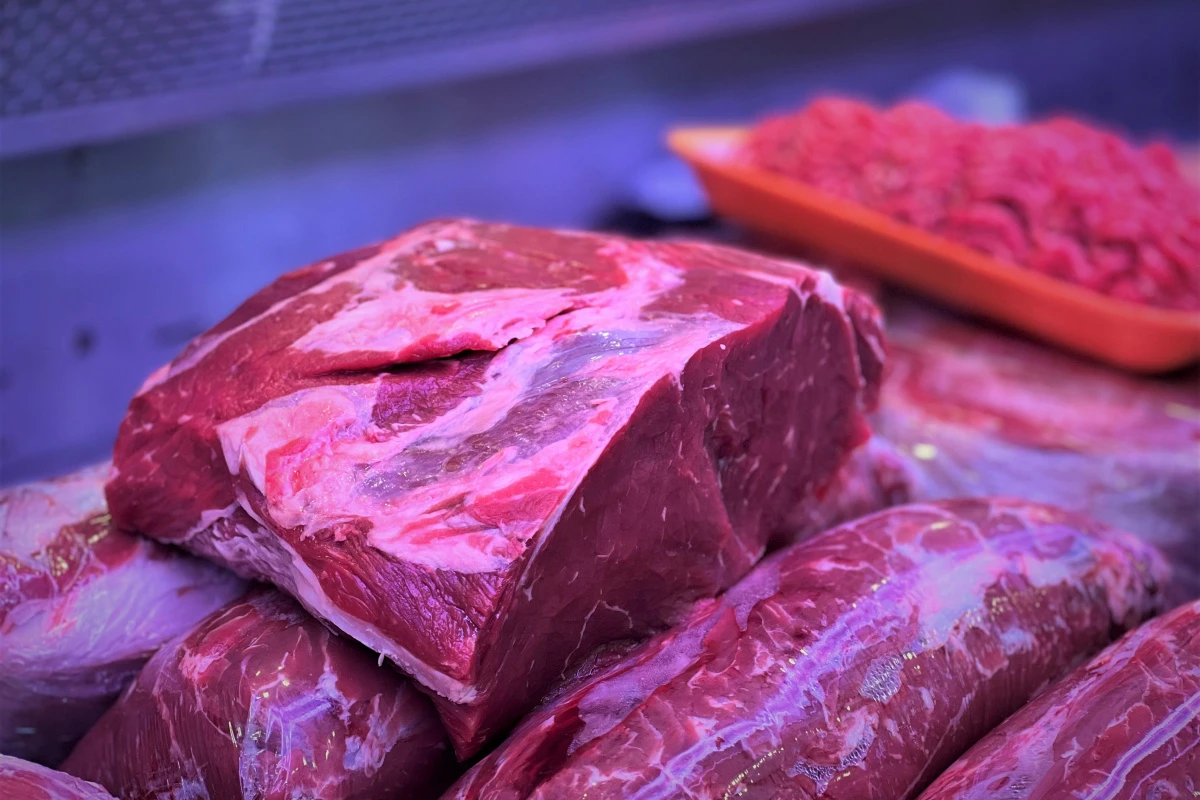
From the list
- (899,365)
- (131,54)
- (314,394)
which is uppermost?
(131,54)

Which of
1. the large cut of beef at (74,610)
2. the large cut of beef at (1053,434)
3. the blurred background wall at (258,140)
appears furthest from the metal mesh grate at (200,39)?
the large cut of beef at (1053,434)

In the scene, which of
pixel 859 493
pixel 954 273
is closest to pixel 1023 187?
pixel 954 273

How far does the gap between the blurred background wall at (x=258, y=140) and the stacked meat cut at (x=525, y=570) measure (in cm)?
102

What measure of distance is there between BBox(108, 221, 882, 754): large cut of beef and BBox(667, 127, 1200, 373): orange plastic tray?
46.2 inches

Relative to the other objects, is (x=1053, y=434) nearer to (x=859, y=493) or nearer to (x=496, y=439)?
(x=859, y=493)

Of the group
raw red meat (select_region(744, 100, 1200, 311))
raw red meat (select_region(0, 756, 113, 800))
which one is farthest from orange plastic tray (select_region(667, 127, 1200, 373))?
raw red meat (select_region(0, 756, 113, 800))

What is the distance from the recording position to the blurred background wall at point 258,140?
97.1 inches

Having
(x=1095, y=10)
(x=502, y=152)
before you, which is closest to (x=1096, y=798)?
(x=502, y=152)

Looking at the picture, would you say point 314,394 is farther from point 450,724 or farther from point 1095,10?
point 1095,10

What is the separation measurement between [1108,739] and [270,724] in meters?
1.20

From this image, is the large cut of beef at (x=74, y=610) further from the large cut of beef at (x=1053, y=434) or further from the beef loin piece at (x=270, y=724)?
the large cut of beef at (x=1053, y=434)

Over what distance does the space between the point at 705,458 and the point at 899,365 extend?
4.66ft

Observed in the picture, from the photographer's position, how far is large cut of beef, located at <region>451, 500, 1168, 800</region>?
55.4 inches

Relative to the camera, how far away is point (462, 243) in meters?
1.86
